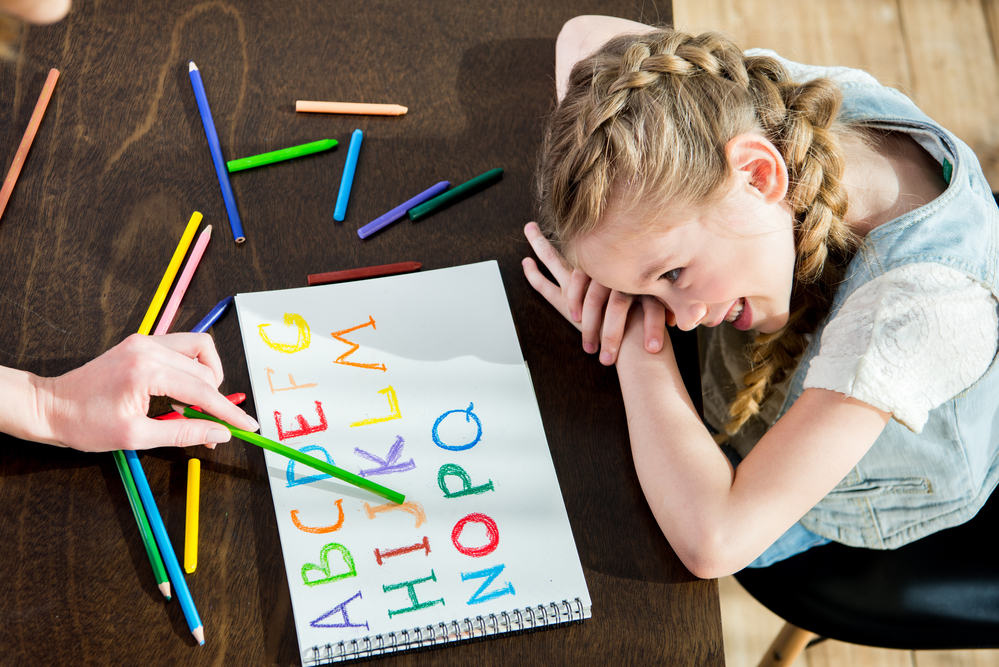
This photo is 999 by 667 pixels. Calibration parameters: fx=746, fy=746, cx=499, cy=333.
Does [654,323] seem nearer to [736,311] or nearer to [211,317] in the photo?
[736,311]

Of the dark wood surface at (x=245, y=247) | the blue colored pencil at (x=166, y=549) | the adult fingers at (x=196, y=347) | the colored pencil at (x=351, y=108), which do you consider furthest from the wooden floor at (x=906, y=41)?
the blue colored pencil at (x=166, y=549)

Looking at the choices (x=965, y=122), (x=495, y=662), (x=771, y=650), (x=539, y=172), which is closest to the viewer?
(x=495, y=662)

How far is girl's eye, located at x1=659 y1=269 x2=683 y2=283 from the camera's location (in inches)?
26.6

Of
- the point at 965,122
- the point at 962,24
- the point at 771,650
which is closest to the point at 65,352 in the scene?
the point at 771,650

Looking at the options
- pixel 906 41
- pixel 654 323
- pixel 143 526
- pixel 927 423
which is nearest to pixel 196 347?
pixel 143 526

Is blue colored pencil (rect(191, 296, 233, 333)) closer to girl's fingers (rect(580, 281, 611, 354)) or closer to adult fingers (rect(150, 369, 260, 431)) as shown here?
adult fingers (rect(150, 369, 260, 431))

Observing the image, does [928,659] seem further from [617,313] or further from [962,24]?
[962,24]

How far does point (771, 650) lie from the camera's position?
1.04 m

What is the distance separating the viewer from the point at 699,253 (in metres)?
0.66

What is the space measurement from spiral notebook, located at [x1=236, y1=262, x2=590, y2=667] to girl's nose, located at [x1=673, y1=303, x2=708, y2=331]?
0.50ft

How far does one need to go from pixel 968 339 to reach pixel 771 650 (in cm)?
59

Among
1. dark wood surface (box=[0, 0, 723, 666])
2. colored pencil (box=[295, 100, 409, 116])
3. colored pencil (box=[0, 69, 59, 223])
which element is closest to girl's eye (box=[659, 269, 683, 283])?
dark wood surface (box=[0, 0, 723, 666])

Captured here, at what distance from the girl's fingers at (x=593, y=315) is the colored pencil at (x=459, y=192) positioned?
174 mm

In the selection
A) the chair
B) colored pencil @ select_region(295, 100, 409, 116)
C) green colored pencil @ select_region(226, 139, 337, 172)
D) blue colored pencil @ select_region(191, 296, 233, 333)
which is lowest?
the chair
